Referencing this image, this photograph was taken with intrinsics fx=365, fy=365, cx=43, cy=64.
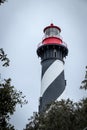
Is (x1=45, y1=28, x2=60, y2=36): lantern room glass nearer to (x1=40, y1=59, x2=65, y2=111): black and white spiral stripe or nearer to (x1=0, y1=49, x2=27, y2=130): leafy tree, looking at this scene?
(x1=40, y1=59, x2=65, y2=111): black and white spiral stripe

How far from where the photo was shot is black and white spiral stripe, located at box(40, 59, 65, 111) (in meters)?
43.5

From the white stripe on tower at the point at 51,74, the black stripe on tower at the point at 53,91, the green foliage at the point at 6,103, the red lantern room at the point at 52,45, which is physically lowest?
the green foliage at the point at 6,103

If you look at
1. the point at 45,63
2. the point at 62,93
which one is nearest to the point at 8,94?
the point at 62,93

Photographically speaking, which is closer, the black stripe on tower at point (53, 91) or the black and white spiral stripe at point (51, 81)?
the black stripe on tower at point (53, 91)

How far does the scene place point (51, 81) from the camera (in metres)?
44.8

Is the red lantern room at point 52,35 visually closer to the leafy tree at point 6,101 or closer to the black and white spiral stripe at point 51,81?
the black and white spiral stripe at point 51,81

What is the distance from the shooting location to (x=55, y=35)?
49219 millimetres

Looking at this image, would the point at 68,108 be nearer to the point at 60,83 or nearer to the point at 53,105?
the point at 53,105

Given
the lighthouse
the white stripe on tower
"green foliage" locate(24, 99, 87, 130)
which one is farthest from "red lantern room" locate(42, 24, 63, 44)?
"green foliage" locate(24, 99, 87, 130)

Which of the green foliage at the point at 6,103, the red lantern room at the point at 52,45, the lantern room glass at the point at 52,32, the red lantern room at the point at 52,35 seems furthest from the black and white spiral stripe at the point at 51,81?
the green foliage at the point at 6,103

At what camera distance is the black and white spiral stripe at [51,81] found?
43.5 meters

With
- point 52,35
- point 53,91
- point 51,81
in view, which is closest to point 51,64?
point 51,81

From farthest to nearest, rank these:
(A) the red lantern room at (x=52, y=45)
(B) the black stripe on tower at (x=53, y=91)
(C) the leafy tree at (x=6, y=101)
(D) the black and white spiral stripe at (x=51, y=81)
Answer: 1. (A) the red lantern room at (x=52, y=45)
2. (D) the black and white spiral stripe at (x=51, y=81)
3. (B) the black stripe on tower at (x=53, y=91)
4. (C) the leafy tree at (x=6, y=101)

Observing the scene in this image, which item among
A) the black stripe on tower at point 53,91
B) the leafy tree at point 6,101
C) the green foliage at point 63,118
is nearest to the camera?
the leafy tree at point 6,101
